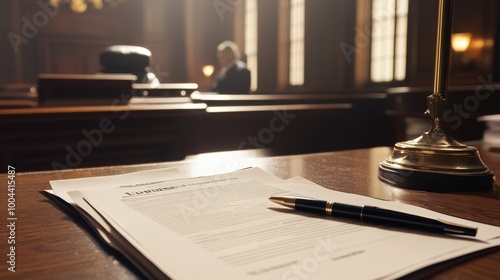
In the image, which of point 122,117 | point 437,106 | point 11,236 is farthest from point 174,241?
point 122,117

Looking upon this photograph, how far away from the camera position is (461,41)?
534 cm

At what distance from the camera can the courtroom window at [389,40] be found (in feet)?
21.3

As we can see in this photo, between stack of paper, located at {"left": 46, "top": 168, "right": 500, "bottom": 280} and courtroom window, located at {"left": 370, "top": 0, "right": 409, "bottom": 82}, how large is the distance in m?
6.13

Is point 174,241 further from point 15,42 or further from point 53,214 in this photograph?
point 15,42

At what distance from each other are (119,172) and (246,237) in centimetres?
51

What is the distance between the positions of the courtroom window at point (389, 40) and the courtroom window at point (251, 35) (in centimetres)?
336

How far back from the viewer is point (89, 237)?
53 centimetres

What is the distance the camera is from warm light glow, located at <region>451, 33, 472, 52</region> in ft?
17.4

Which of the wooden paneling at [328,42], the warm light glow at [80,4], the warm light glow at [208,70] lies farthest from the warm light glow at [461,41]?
the warm light glow at [80,4]

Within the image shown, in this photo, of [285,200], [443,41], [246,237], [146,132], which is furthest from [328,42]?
[246,237]

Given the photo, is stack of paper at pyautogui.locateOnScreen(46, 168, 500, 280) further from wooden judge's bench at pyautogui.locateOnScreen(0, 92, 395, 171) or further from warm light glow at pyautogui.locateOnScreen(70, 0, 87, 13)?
warm light glow at pyautogui.locateOnScreen(70, 0, 87, 13)

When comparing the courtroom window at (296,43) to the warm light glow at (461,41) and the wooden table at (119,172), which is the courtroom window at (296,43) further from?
the wooden table at (119,172)

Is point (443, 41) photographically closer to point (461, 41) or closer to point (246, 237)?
point (246, 237)

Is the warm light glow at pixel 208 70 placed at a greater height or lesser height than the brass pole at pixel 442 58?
greater
